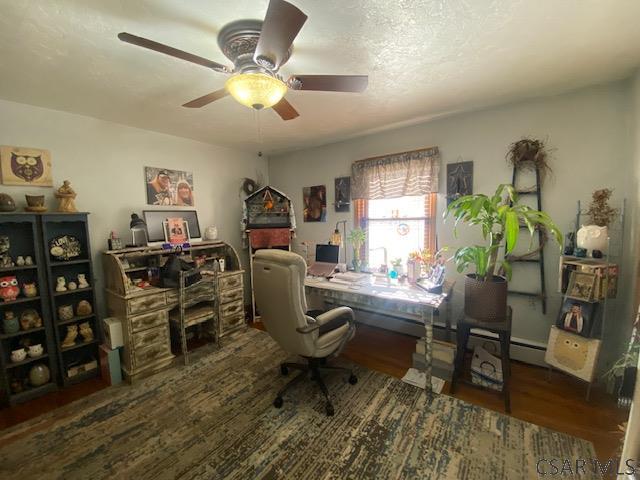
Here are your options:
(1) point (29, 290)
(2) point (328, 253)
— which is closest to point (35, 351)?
(1) point (29, 290)

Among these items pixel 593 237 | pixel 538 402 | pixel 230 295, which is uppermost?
pixel 593 237

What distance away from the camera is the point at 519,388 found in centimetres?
206

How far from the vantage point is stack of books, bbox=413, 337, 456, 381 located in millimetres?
2139

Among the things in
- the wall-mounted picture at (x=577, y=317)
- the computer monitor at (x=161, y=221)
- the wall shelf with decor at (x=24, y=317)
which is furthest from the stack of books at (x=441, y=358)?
the wall shelf with decor at (x=24, y=317)

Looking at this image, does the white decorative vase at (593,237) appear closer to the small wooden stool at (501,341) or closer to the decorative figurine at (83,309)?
the small wooden stool at (501,341)

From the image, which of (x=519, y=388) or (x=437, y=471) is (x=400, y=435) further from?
(x=519, y=388)

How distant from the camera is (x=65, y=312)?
2229 mm

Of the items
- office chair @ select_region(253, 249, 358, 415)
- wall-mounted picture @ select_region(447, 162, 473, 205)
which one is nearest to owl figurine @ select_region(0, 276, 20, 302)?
office chair @ select_region(253, 249, 358, 415)

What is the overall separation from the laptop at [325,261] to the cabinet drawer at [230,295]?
0.91m

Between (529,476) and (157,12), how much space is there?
10.1ft

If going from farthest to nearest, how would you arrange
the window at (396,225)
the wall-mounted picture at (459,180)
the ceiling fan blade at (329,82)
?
the window at (396,225), the wall-mounted picture at (459,180), the ceiling fan blade at (329,82)

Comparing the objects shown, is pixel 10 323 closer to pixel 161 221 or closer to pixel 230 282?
pixel 161 221

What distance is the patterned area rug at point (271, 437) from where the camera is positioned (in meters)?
1.44

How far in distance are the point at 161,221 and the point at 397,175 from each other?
274 cm
